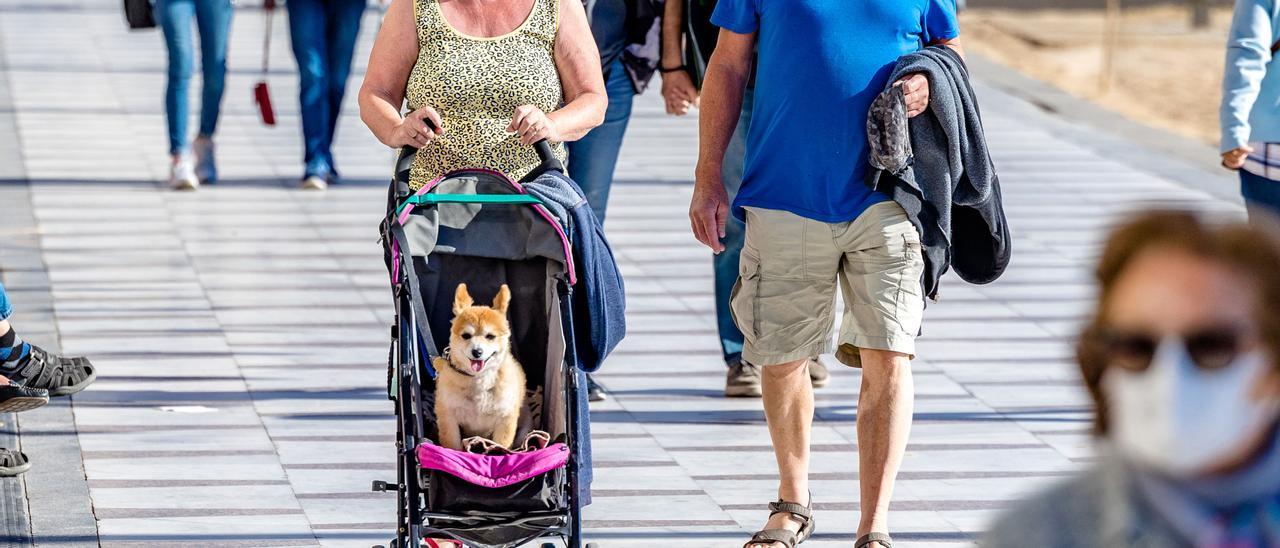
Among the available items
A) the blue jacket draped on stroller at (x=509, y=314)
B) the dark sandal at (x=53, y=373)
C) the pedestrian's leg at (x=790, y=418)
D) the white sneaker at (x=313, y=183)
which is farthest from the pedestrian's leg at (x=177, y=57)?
the pedestrian's leg at (x=790, y=418)

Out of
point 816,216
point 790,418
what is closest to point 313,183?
point 790,418

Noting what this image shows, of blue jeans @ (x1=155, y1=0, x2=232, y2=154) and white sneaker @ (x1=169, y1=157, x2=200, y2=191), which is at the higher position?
blue jeans @ (x1=155, y1=0, x2=232, y2=154)

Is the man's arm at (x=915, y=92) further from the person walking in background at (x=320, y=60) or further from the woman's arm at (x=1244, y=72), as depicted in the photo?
the person walking in background at (x=320, y=60)

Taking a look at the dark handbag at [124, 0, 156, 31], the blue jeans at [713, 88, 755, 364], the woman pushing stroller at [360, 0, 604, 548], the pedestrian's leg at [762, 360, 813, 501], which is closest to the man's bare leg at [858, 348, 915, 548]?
the pedestrian's leg at [762, 360, 813, 501]

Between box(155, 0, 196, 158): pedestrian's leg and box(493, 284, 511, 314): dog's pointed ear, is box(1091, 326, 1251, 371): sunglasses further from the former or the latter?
box(155, 0, 196, 158): pedestrian's leg

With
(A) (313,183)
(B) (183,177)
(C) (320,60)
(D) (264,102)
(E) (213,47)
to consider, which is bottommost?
(A) (313,183)

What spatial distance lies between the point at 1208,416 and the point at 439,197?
2.56 meters

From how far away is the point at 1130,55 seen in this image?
69.2ft

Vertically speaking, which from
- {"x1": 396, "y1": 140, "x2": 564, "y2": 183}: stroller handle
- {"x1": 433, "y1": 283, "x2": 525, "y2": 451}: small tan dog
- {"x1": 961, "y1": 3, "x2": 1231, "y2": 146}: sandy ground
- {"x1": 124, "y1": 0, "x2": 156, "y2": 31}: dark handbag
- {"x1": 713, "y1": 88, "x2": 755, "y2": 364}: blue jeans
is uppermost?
{"x1": 396, "y1": 140, "x2": 564, "y2": 183}: stroller handle

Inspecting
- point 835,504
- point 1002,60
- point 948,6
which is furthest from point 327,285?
point 1002,60

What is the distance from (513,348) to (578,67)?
763mm

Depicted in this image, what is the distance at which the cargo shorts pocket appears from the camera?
4.70 m

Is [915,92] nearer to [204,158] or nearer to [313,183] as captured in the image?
[313,183]

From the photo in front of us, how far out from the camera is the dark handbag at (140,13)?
9.49 m
